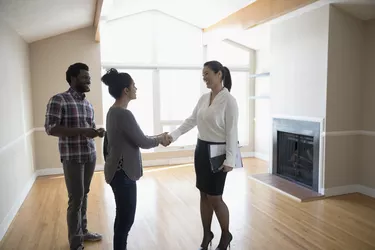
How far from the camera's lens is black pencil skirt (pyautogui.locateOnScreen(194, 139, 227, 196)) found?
226cm

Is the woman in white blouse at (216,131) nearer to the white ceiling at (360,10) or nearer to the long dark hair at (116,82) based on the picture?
the long dark hair at (116,82)

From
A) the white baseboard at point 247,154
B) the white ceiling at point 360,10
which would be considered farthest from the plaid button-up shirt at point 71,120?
the white baseboard at point 247,154

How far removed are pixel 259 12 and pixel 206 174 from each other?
2.73m

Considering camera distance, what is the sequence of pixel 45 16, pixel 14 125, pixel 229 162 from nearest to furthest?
pixel 229 162 → pixel 14 125 → pixel 45 16

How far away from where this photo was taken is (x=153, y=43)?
5574 millimetres

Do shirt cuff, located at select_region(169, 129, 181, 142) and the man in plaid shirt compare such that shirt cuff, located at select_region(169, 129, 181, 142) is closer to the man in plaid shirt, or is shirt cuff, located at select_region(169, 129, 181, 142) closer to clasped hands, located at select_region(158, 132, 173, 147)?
clasped hands, located at select_region(158, 132, 173, 147)

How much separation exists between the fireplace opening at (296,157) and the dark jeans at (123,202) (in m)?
2.84

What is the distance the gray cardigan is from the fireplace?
2.72m

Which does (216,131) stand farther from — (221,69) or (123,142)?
(123,142)

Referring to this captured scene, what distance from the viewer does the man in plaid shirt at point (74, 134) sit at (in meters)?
2.24

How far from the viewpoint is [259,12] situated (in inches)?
162

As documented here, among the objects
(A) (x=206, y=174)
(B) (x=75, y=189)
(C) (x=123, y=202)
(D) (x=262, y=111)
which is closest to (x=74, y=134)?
(B) (x=75, y=189)

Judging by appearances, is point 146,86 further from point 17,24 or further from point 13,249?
point 13,249

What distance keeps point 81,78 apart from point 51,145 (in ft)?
10.2
